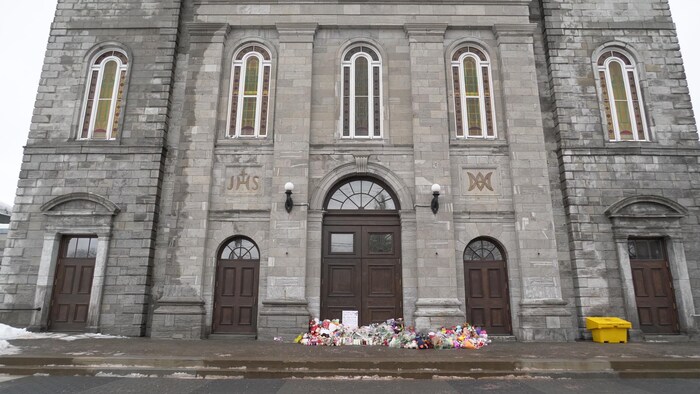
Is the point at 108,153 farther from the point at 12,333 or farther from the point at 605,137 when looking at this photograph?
the point at 605,137

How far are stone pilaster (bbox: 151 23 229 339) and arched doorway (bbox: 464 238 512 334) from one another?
27.5 ft

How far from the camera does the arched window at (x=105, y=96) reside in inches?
609

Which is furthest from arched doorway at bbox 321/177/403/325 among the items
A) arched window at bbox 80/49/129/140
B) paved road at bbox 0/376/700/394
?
arched window at bbox 80/49/129/140

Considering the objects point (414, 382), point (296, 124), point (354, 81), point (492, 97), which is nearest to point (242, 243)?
point (296, 124)

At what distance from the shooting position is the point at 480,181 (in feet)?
48.1

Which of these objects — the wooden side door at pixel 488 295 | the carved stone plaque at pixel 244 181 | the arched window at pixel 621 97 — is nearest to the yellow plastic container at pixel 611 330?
the wooden side door at pixel 488 295

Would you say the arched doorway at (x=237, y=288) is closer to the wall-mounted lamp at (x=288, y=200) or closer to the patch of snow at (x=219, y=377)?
the wall-mounted lamp at (x=288, y=200)

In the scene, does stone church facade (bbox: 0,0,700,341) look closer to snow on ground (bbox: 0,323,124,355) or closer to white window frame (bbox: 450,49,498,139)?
white window frame (bbox: 450,49,498,139)

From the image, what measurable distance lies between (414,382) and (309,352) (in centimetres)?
319

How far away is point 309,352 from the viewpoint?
10555mm

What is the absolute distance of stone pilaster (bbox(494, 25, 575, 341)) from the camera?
43.4 feet

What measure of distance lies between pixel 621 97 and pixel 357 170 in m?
9.93

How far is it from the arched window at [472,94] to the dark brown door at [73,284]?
1310 centimetres

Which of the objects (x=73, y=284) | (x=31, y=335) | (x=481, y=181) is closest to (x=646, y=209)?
(x=481, y=181)
